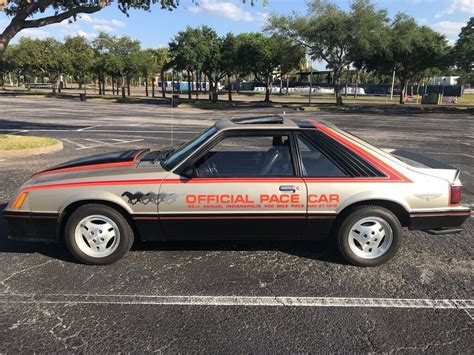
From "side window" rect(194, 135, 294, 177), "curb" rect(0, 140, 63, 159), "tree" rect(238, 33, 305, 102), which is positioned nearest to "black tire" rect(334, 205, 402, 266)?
"side window" rect(194, 135, 294, 177)

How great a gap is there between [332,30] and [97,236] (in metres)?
34.4

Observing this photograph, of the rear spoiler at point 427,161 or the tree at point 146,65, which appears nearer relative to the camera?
the rear spoiler at point 427,161

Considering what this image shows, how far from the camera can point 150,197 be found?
4.06 meters

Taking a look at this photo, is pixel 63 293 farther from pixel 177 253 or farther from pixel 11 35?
pixel 11 35

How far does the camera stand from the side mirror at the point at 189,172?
407 cm

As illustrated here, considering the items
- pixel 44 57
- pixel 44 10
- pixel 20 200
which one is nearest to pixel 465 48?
pixel 44 10

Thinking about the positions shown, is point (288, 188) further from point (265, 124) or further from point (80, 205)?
point (80, 205)

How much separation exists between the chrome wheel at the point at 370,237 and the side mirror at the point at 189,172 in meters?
1.57

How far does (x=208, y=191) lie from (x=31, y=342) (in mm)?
1837

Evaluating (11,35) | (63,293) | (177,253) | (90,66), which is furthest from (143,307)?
(90,66)

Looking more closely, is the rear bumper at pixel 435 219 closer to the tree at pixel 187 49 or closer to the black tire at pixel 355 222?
the black tire at pixel 355 222

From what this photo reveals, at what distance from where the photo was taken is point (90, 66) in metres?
54.2

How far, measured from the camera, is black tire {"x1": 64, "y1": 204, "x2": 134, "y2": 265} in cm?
410

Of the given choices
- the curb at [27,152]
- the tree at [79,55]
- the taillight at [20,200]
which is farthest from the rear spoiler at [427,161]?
the tree at [79,55]
